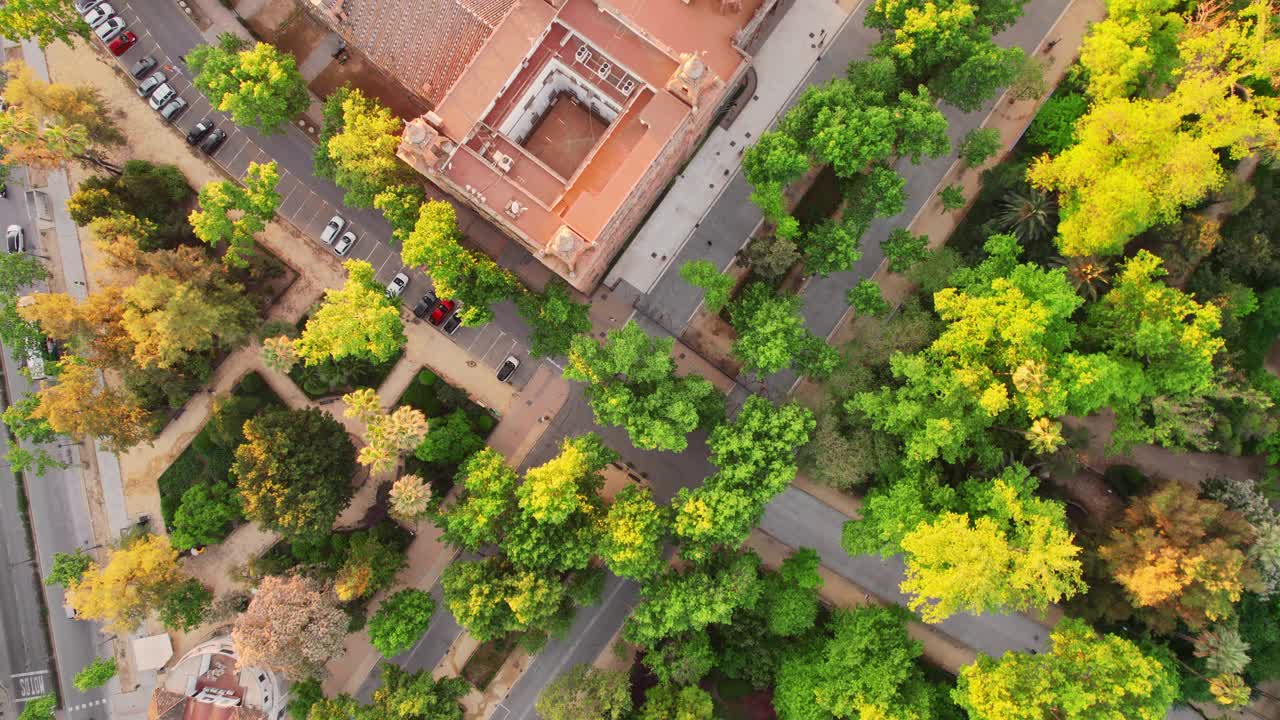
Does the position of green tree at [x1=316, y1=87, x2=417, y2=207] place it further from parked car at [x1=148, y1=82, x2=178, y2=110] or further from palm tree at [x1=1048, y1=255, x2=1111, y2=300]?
palm tree at [x1=1048, y1=255, x2=1111, y2=300]

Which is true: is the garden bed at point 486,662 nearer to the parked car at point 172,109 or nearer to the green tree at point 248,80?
the green tree at point 248,80

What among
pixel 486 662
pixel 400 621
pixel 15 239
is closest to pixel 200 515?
pixel 400 621

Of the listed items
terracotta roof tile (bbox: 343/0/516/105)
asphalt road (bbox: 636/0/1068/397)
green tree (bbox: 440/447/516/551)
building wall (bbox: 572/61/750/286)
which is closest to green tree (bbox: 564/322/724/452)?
building wall (bbox: 572/61/750/286)

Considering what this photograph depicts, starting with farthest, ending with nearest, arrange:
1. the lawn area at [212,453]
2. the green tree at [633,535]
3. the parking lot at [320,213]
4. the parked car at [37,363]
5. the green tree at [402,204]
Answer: the parking lot at [320,213] → the parked car at [37,363] → the lawn area at [212,453] → the green tree at [402,204] → the green tree at [633,535]

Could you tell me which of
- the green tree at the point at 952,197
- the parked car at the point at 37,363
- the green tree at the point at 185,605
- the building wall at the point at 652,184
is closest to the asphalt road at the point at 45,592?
the parked car at the point at 37,363

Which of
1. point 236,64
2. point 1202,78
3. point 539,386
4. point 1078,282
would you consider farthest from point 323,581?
point 1202,78

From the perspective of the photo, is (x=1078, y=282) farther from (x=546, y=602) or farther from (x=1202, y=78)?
(x=546, y=602)
